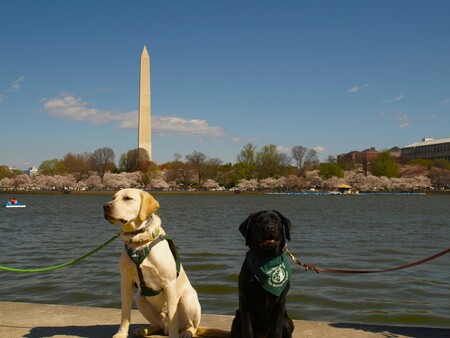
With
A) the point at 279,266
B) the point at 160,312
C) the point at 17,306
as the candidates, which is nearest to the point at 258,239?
the point at 279,266

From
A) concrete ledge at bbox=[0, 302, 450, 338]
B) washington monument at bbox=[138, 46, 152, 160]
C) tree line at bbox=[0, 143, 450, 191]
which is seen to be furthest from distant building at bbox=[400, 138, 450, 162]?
concrete ledge at bbox=[0, 302, 450, 338]

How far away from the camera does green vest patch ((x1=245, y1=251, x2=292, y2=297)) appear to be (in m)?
3.31

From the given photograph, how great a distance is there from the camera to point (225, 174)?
9994 cm

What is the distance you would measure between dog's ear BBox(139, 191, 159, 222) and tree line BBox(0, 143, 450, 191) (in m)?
85.5

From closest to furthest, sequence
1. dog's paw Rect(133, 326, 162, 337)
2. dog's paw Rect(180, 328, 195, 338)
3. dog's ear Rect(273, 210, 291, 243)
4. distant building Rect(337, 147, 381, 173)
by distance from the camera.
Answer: dog's ear Rect(273, 210, 291, 243), dog's paw Rect(180, 328, 195, 338), dog's paw Rect(133, 326, 162, 337), distant building Rect(337, 147, 381, 173)

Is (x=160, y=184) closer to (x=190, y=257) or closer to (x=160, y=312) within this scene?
(x=190, y=257)

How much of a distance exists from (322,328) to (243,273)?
115cm

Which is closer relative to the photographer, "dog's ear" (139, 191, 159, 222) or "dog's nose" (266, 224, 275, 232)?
"dog's nose" (266, 224, 275, 232)

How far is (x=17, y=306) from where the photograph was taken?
479cm

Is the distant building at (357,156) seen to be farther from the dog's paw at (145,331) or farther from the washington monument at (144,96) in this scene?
the dog's paw at (145,331)

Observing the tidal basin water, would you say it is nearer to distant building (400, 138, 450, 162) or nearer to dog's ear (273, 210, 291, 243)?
dog's ear (273, 210, 291, 243)

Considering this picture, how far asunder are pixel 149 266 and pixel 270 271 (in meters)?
0.89

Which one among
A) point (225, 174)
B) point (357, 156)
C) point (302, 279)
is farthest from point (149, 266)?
point (357, 156)

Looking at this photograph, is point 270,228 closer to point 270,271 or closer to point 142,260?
point 270,271
